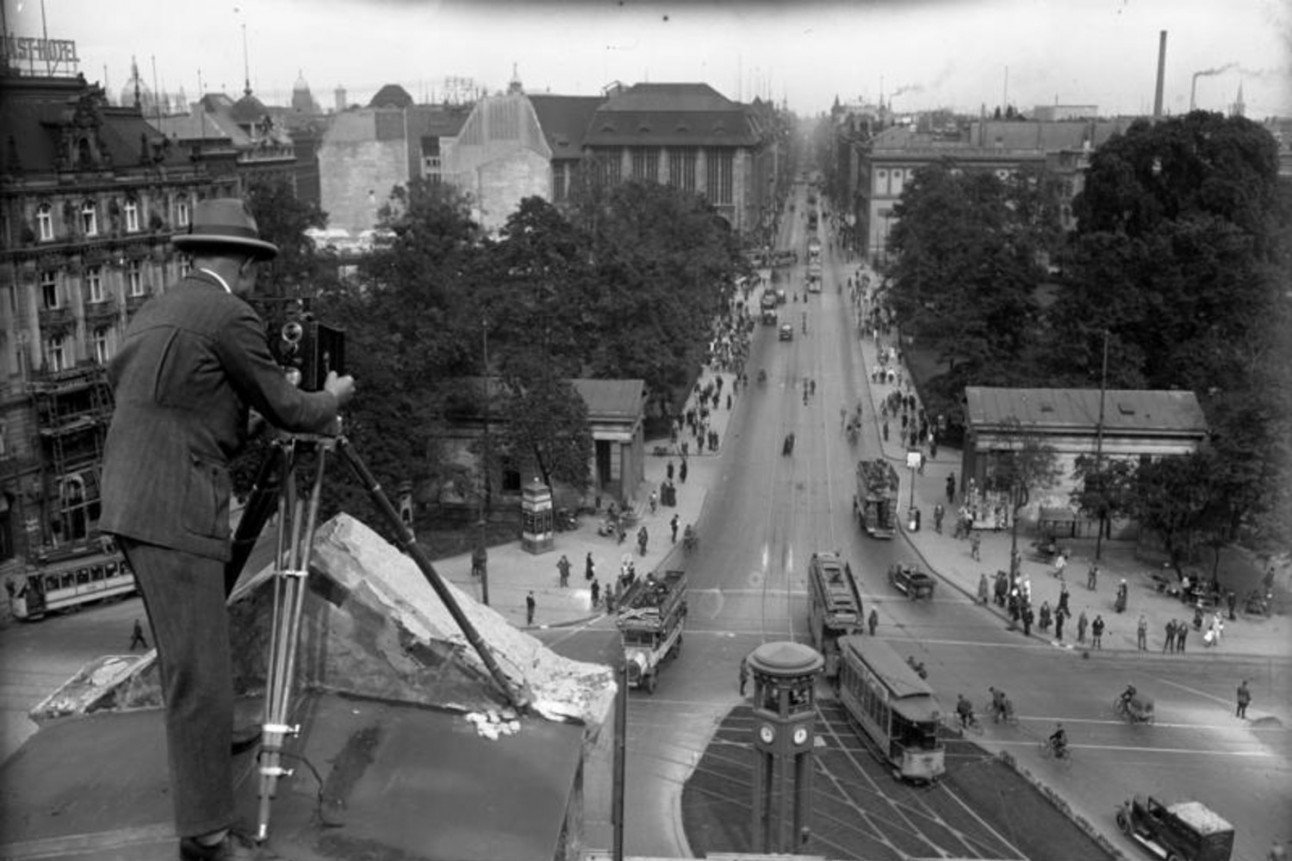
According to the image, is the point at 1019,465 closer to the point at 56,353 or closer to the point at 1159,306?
the point at 1159,306

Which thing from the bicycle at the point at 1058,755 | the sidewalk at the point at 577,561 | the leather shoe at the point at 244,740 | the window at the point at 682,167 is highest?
the window at the point at 682,167

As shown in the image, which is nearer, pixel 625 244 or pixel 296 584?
pixel 296 584

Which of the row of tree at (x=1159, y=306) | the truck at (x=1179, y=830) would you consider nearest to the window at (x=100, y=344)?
the row of tree at (x=1159, y=306)

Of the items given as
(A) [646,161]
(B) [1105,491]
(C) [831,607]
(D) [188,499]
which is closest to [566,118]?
(A) [646,161]

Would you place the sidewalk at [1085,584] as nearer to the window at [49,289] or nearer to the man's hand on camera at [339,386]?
the window at [49,289]

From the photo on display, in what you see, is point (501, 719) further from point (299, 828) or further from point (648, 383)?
point (648, 383)

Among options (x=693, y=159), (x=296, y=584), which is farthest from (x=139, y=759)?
(x=693, y=159)
